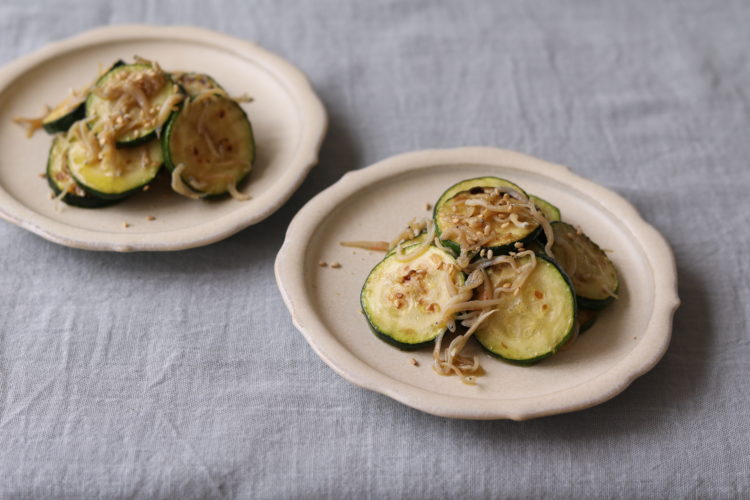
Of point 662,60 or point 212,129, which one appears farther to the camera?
point 662,60

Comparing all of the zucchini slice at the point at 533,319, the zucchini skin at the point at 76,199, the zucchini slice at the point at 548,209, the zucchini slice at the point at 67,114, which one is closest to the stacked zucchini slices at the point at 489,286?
the zucchini slice at the point at 533,319

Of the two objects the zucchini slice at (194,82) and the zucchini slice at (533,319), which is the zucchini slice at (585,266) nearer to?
the zucchini slice at (533,319)

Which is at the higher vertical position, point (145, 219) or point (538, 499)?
point (145, 219)

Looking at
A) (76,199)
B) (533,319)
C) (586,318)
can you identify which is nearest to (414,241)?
(533,319)

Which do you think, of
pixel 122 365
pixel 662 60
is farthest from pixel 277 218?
pixel 662 60

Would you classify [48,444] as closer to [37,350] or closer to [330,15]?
[37,350]

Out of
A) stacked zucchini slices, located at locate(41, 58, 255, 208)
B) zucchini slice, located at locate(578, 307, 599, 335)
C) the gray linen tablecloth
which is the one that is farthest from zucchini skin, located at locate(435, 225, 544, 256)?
stacked zucchini slices, located at locate(41, 58, 255, 208)

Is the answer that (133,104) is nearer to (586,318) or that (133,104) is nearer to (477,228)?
(477,228)
